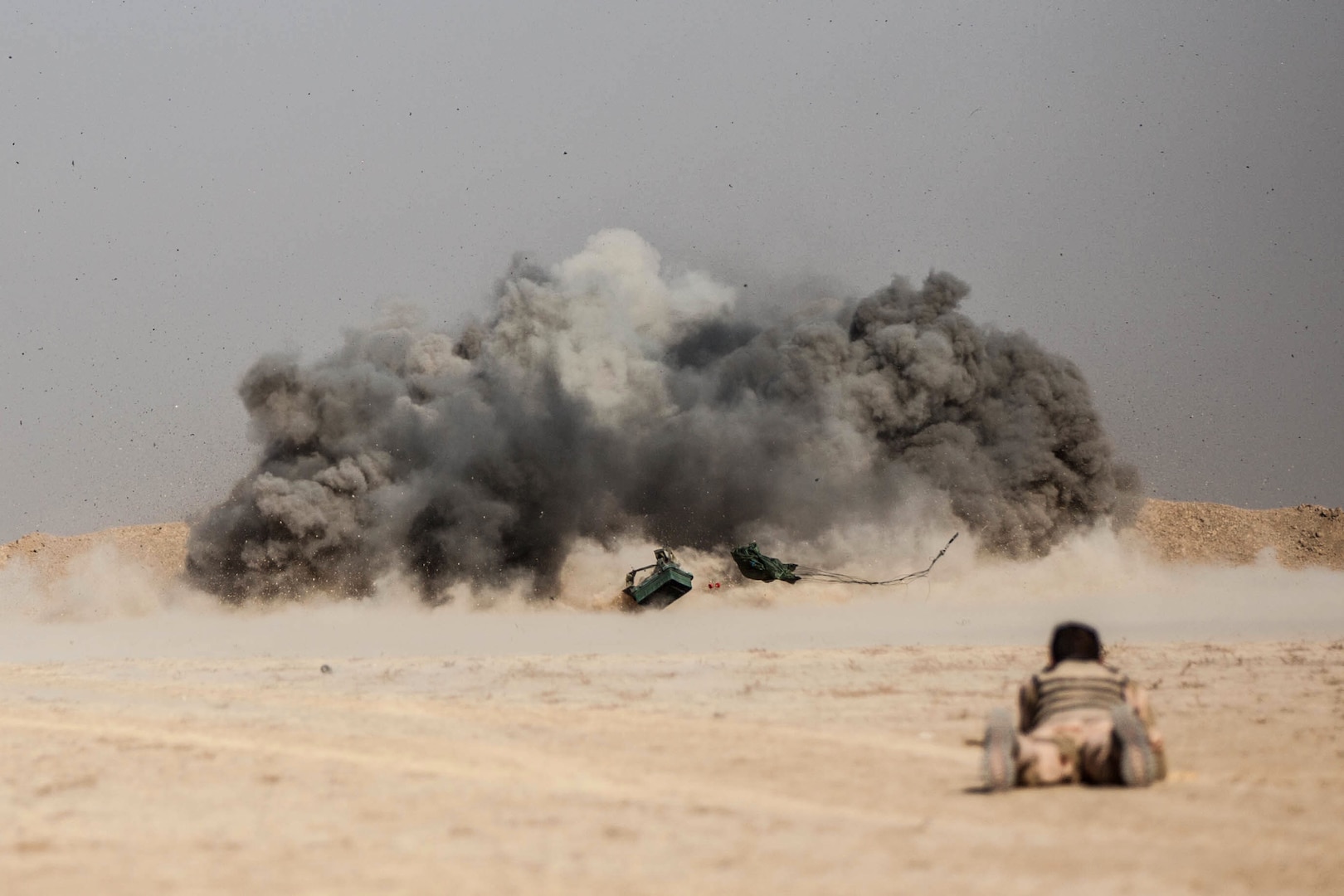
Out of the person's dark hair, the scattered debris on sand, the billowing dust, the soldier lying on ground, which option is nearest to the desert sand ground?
the soldier lying on ground

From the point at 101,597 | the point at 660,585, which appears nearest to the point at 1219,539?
the point at 660,585

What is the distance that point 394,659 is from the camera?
92.1ft

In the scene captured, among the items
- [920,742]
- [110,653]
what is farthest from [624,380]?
[920,742]

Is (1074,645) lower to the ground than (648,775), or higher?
higher

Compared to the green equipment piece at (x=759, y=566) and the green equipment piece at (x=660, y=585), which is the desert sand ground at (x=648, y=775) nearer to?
the green equipment piece at (x=660, y=585)

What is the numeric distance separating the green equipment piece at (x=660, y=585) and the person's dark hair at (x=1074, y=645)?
87.1ft

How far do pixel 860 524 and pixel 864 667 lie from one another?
22.2 meters

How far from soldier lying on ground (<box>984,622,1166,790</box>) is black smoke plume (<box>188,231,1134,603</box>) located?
33.5m

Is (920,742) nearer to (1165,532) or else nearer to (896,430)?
(896,430)

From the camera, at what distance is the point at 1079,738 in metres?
10.8

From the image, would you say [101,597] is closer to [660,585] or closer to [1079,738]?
[660,585]

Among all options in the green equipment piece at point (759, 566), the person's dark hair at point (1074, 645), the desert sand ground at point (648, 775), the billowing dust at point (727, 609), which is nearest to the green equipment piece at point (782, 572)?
the green equipment piece at point (759, 566)

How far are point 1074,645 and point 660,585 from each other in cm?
2685

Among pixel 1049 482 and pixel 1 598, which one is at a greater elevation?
pixel 1049 482
